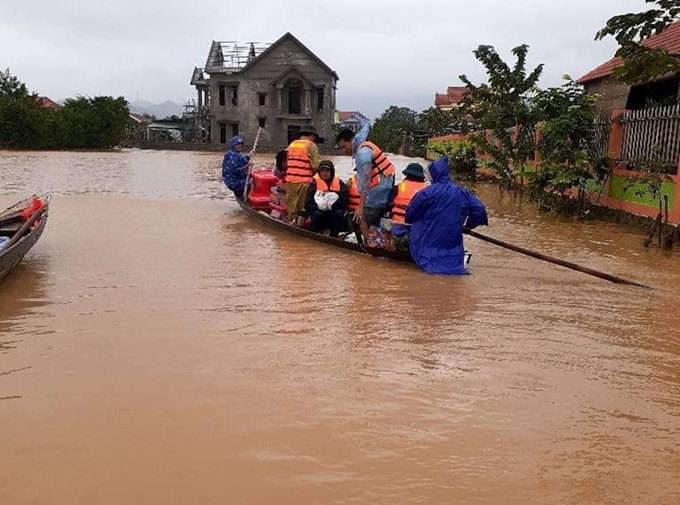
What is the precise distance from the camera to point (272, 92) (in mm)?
45719

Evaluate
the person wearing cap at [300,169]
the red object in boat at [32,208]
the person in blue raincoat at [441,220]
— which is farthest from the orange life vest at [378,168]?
the red object in boat at [32,208]

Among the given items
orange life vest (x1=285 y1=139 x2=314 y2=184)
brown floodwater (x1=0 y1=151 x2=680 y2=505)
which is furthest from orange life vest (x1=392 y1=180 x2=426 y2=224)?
orange life vest (x1=285 y1=139 x2=314 y2=184)

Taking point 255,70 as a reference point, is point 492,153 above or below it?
below

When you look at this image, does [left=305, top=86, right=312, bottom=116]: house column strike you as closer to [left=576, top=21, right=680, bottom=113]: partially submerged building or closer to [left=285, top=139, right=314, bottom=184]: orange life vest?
[left=576, top=21, right=680, bottom=113]: partially submerged building

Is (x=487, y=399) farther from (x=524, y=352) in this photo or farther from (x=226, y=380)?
(x=226, y=380)

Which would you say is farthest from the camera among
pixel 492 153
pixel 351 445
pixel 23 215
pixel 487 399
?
pixel 492 153

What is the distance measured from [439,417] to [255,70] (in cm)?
4476

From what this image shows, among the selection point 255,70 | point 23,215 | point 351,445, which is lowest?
point 351,445

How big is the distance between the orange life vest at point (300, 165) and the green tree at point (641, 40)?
4170mm

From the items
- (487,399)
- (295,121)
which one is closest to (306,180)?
(487,399)

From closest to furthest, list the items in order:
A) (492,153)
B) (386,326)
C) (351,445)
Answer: (351,445) < (386,326) < (492,153)

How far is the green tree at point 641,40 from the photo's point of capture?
850cm

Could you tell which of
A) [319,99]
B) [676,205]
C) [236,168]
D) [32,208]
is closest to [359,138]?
[32,208]

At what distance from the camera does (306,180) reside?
9.58 m
